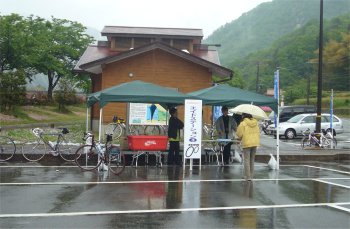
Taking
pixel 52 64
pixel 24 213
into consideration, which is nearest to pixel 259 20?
pixel 52 64

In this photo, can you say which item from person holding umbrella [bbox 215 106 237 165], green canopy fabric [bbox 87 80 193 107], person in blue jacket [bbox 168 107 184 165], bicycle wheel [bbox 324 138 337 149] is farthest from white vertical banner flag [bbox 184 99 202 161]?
bicycle wheel [bbox 324 138 337 149]

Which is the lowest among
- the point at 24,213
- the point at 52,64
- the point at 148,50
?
the point at 24,213

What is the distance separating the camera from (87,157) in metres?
14.1

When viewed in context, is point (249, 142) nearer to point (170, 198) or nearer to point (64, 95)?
point (170, 198)

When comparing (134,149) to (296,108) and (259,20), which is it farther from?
(259,20)

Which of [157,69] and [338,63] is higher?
[338,63]

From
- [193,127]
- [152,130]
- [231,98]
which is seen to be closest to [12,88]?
[152,130]

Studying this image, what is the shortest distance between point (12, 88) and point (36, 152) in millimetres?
19856

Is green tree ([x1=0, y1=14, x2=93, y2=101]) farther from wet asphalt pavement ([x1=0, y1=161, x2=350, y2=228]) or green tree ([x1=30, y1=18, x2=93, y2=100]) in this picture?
wet asphalt pavement ([x1=0, y1=161, x2=350, y2=228])

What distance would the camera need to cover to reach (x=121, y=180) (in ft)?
37.2

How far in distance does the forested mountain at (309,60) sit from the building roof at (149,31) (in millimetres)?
47960

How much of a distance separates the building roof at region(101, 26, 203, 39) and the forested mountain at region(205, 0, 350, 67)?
75.5m

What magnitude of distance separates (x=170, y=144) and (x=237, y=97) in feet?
8.62

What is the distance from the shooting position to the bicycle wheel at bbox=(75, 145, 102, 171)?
13.5m
